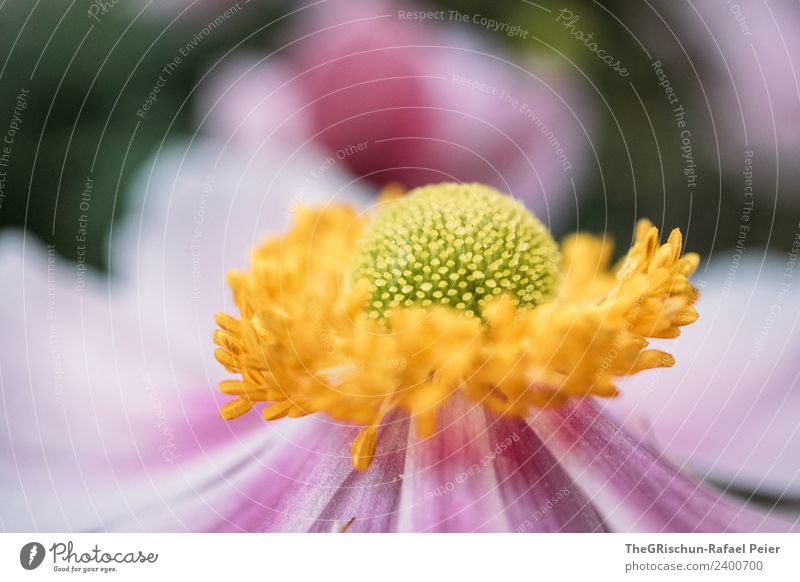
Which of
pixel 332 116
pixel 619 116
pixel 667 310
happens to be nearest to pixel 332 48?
pixel 332 116

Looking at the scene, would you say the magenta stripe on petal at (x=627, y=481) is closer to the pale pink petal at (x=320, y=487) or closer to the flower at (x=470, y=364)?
the flower at (x=470, y=364)

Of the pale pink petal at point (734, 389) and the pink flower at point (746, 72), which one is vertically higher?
the pink flower at point (746, 72)

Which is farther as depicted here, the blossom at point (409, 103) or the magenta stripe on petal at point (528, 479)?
the blossom at point (409, 103)

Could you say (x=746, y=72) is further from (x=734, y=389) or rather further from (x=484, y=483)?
(x=484, y=483)

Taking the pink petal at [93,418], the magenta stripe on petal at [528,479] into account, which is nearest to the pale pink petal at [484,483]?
the magenta stripe on petal at [528,479]
